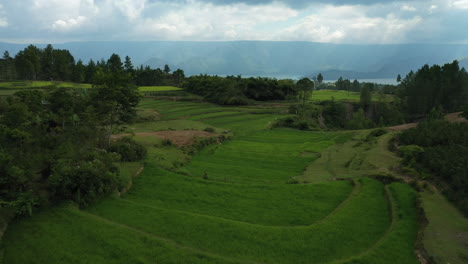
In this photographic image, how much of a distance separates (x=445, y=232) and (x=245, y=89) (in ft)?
215

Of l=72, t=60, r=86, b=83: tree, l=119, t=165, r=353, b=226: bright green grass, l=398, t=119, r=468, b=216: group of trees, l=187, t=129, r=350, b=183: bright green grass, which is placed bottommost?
l=187, t=129, r=350, b=183: bright green grass

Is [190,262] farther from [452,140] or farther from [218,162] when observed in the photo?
[452,140]

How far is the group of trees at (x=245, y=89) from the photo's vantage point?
70.7 m

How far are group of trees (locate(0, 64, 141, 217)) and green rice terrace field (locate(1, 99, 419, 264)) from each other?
110 centimetres

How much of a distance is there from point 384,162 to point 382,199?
6.25 meters

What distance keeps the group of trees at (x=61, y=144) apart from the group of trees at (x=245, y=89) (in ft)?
151

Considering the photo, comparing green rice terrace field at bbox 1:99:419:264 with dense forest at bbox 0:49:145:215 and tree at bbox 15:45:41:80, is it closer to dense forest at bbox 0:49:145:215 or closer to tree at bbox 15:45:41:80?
dense forest at bbox 0:49:145:215

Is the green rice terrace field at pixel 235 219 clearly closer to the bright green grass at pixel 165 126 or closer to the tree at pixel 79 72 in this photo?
the bright green grass at pixel 165 126

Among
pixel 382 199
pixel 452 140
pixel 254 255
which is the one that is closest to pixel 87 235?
pixel 254 255

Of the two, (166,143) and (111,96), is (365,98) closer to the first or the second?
(166,143)

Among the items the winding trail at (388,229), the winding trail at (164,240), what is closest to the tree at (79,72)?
the winding trail at (164,240)

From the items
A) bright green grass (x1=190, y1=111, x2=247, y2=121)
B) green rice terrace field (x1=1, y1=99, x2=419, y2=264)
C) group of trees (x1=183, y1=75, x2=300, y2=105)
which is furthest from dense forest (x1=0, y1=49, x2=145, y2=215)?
group of trees (x1=183, y1=75, x2=300, y2=105)

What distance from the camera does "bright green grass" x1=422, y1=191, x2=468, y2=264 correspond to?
1067 centimetres

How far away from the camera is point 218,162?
86.7 ft
